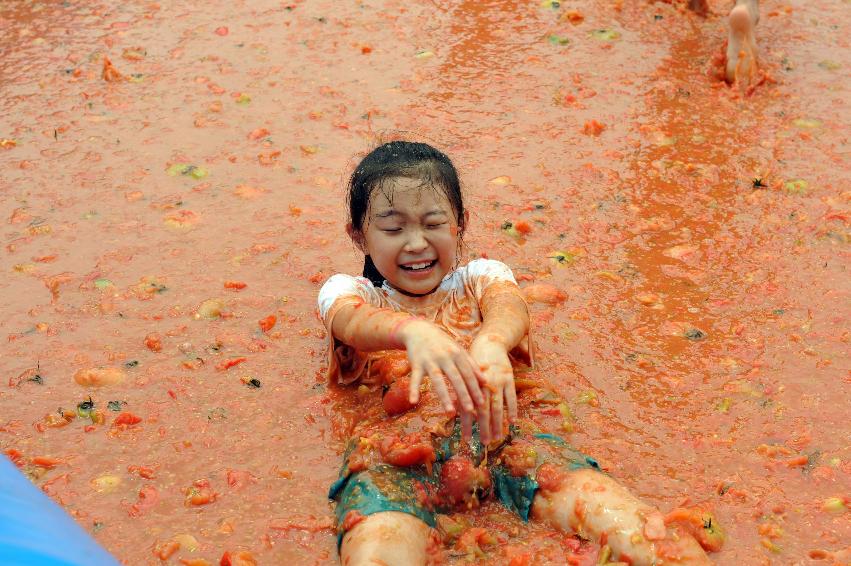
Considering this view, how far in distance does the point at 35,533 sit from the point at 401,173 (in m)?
1.71

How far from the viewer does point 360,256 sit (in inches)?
176

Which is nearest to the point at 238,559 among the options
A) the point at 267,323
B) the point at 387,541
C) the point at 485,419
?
the point at 387,541

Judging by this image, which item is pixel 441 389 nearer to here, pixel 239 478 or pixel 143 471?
pixel 239 478

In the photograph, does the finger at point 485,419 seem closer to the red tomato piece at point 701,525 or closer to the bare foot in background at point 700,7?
the red tomato piece at point 701,525

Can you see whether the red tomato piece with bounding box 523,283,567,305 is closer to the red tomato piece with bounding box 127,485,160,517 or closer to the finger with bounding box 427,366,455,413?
the finger with bounding box 427,366,455,413

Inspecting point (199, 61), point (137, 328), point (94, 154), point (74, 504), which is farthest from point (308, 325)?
point (199, 61)

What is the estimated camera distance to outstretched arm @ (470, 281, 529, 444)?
2.87m

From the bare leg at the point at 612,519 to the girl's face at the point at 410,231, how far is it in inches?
35.5

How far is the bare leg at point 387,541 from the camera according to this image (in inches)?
104

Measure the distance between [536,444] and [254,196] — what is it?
96.0 inches

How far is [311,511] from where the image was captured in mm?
3090

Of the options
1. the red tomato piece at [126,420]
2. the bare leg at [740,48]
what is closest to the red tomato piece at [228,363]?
the red tomato piece at [126,420]

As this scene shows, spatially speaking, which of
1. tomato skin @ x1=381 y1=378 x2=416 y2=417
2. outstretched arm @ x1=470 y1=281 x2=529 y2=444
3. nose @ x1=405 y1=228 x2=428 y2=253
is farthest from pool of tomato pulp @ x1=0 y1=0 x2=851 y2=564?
nose @ x1=405 y1=228 x2=428 y2=253

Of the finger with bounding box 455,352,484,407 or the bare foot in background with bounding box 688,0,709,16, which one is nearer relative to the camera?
the finger with bounding box 455,352,484,407
